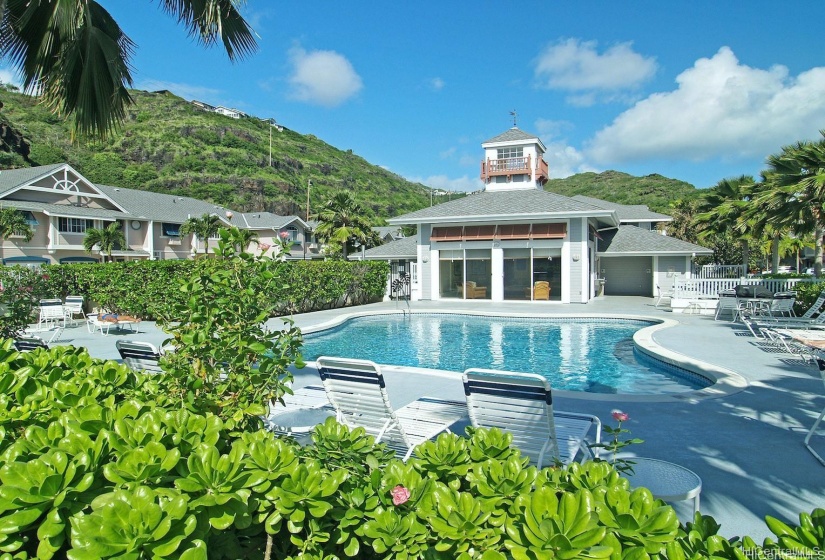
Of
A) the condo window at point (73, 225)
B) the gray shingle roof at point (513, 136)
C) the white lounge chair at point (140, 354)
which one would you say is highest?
the gray shingle roof at point (513, 136)

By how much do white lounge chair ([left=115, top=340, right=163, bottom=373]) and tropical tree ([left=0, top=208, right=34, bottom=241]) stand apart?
106 feet

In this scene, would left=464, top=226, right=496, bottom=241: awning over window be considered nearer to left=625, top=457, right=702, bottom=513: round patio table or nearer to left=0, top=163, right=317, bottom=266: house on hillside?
left=0, top=163, right=317, bottom=266: house on hillside

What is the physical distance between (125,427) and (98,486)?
0.88ft

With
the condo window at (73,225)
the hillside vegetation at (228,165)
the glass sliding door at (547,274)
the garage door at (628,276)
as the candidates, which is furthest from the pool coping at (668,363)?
the hillside vegetation at (228,165)

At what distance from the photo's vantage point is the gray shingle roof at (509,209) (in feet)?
73.6

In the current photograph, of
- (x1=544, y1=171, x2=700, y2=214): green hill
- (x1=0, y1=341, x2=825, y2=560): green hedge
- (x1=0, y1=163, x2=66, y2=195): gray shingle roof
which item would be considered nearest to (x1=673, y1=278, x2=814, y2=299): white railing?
(x1=0, y1=341, x2=825, y2=560): green hedge

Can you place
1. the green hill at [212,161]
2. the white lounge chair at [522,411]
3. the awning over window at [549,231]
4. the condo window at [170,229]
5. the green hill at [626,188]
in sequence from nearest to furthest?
the white lounge chair at [522,411] < the awning over window at [549,231] < the condo window at [170,229] < the green hill at [626,188] < the green hill at [212,161]

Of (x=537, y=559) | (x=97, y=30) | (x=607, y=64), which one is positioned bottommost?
(x=537, y=559)

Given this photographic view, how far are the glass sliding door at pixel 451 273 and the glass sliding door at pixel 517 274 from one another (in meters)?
2.28

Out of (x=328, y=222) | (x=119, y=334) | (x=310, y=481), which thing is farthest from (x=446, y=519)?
(x=328, y=222)

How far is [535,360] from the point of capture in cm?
1191

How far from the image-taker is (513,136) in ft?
95.5

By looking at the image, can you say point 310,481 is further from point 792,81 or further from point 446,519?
point 792,81

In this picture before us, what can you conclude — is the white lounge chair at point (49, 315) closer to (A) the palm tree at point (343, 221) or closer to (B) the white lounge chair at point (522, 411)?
(B) the white lounge chair at point (522, 411)
